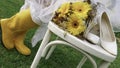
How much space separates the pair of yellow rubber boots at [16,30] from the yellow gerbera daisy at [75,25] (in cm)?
55

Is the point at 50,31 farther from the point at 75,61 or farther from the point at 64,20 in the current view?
the point at 75,61

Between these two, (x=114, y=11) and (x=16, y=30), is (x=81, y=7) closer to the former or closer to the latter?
(x=114, y=11)

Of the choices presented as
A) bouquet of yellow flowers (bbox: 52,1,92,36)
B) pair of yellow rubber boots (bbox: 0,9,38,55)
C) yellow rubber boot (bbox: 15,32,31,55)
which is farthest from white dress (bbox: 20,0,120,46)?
yellow rubber boot (bbox: 15,32,31,55)

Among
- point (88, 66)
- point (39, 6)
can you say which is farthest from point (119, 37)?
point (39, 6)

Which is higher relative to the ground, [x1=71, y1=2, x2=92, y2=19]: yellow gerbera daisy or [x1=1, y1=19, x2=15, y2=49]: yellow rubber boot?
[x1=71, y1=2, x2=92, y2=19]: yellow gerbera daisy

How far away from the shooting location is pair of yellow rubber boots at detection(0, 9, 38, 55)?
2.79 metres

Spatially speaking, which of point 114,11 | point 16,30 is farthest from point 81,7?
point 16,30

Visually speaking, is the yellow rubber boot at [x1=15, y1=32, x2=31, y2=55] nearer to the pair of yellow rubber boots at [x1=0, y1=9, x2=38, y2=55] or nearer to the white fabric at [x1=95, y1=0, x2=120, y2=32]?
the pair of yellow rubber boots at [x1=0, y1=9, x2=38, y2=55]

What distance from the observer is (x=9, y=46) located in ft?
9.89

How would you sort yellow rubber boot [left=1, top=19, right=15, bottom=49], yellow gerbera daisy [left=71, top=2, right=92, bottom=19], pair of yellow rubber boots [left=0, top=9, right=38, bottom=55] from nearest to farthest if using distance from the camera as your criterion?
yellow gerbera daisy [left=71, top=2, right=92, bottom=19]
pair of yellow rubber boots [left=0, top=9, right=38, bottom=55]
yellow rubber boot [left=1, top=19, right=15, bottom=49]

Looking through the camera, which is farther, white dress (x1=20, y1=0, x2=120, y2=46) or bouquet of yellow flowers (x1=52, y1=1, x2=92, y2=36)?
white dress (x1=20, y1=0, x2=120, y2=46)

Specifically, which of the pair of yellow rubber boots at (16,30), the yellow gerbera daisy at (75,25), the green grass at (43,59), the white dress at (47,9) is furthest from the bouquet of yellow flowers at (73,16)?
the green grass at (43,59)

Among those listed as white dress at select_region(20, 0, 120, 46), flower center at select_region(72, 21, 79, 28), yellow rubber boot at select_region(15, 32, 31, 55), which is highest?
flower center at select_region(72, 21, 79, 28)

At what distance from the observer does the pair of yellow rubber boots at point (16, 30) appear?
2.79 meters
